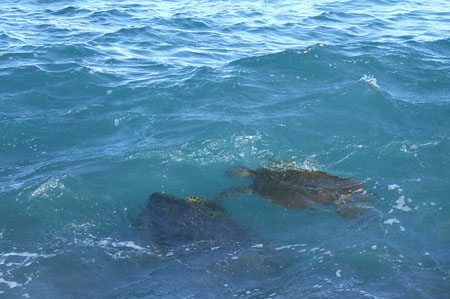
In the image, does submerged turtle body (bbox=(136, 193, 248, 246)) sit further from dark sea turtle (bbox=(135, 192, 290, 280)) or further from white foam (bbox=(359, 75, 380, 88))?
white foam (bbox=(359, 75, 380, 88))

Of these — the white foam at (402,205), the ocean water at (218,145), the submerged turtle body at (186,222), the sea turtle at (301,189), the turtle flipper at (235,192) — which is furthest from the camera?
the turtle flipper at (235,192)

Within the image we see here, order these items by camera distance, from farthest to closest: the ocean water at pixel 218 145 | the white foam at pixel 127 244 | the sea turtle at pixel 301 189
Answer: the sea turtle at pixel 301 189 < the white foam at pixel 127 244 < the ocean water at pixel 218 145

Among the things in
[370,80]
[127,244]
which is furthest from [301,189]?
[370,80]

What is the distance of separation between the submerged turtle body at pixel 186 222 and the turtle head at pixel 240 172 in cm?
114

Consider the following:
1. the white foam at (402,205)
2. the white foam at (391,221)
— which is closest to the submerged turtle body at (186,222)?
the white foam at (391,221)

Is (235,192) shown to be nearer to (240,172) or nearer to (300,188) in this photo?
(240,172)

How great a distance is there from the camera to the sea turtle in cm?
1104

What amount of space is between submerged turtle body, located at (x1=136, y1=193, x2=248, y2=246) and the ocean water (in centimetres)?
29

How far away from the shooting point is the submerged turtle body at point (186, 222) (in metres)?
10.1

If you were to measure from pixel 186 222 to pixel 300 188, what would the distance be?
2600mm

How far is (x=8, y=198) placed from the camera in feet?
36.6

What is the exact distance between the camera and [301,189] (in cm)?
1137

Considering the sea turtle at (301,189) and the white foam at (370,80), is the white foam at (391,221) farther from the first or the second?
the white foam at (370,80)

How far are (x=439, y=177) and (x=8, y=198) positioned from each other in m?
9.25
